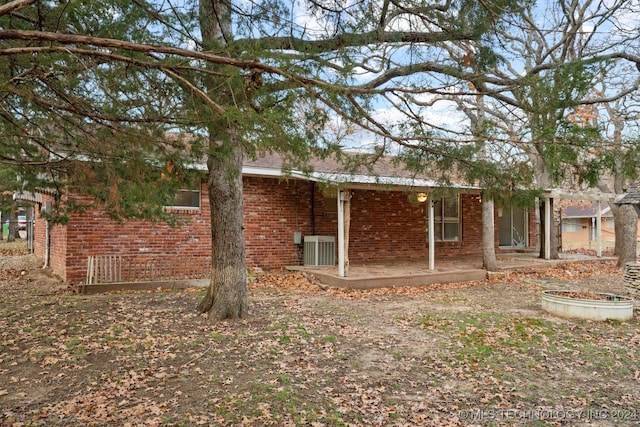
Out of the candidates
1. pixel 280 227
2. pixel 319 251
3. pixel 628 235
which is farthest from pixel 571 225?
pixel 280 227

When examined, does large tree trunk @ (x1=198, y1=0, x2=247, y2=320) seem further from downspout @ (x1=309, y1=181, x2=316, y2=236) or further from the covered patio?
downspout @ (x1=309, y1=181, x2=316, y2=236)

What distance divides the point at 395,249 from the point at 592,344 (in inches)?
350

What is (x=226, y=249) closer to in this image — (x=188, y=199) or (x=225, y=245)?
(x=225, y=245)

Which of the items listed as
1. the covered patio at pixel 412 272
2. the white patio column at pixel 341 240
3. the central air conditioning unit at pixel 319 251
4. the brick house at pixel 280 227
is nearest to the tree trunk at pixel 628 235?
the covered patio at pixel 412 272

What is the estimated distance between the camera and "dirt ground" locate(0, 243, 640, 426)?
3.96 meters

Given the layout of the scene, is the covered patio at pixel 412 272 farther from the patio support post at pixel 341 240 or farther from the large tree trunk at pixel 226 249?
the large tree trunk at pixel 226 249

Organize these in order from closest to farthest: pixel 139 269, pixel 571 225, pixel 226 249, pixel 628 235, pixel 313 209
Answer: pixel 226 249
pixel 139 269
pixel 313 209
pixel 628 235
pixel 571 225

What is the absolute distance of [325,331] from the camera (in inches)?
261

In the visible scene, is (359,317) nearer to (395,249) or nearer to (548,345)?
(548,345)

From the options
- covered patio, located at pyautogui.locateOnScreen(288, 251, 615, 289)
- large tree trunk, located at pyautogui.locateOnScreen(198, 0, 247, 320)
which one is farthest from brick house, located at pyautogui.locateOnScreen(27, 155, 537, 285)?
large tree trunk, located at pyautogui.locateOnScreen(198, 0, 247, 320)

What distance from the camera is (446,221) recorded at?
16.3 meters

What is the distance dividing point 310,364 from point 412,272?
23.0 ft

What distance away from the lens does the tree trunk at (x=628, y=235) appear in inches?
574

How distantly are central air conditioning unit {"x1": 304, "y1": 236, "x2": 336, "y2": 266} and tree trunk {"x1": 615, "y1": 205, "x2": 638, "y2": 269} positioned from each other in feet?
32.2
